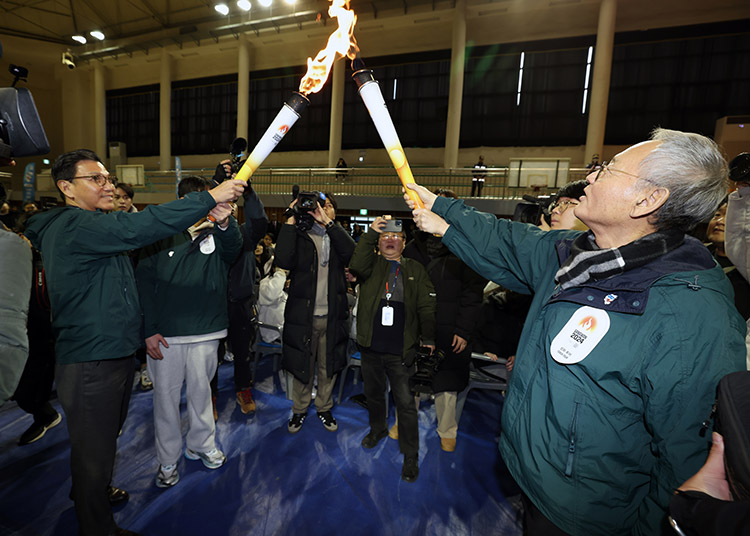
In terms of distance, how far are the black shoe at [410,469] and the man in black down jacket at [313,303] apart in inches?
33.2

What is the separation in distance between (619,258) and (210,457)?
3.14 meters

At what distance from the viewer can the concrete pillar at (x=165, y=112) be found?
16.9 m

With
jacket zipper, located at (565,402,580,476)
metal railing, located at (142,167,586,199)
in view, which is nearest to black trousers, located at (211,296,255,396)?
jacket zipper, located at (565,402,580,476)

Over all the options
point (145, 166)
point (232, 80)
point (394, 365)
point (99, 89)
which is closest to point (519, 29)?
point (232, 80)

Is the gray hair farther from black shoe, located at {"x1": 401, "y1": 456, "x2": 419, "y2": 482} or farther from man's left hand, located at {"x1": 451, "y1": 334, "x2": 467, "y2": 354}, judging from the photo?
black shoe, located at {"x1": 401, "y1": 456, "x2": 419, "y2": 482}

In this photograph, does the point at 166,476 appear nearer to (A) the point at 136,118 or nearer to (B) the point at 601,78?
(B) the point at 601,78

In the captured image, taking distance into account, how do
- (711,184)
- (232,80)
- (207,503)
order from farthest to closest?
(232,80) → (207,503) → (711,184)

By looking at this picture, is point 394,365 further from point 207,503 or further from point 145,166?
point 145,166

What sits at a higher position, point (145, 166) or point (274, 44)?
point (274, 44)

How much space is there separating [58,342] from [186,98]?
19366mm

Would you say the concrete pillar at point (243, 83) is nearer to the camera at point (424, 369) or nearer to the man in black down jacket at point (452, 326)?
Result: the man in black down jacket at point (452, 326)

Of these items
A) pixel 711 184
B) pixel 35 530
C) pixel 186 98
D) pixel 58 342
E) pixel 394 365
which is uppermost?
pixel 186 98

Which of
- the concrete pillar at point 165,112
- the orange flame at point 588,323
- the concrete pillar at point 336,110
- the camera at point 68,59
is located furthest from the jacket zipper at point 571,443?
the camera at point 68,59

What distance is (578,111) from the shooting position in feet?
41.2
